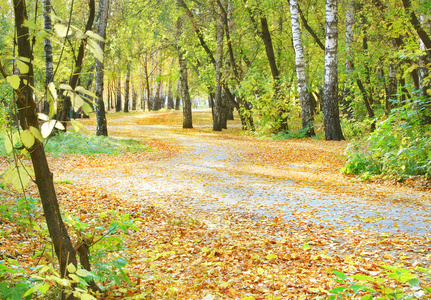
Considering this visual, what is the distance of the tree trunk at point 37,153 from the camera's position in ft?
6.35

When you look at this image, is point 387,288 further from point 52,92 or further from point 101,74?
point 101,74

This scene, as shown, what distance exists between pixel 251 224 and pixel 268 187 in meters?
2.34

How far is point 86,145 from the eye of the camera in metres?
13.1

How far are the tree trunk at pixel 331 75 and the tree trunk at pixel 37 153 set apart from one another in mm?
12879

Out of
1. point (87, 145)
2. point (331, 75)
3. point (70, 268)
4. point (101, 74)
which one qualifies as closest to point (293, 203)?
point (70, 268)

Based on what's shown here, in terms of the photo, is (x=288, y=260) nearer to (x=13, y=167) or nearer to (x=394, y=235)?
(x=394, y=235)

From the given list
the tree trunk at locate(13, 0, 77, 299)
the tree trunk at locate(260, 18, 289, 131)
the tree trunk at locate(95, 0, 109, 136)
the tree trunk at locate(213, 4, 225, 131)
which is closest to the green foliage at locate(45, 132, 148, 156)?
the tree trunk at locate(95, 0, 109, 136)

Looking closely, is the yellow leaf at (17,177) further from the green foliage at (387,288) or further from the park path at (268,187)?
the park path at (268,187)

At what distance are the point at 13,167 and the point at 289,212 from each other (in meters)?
4.65

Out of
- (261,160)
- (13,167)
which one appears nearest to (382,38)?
(261,160)

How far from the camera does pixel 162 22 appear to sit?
19.8m

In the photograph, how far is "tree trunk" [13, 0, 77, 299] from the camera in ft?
6.35

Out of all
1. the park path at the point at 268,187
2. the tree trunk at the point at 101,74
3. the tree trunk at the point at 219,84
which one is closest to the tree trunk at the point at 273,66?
the tree trunk at the point at 219,84

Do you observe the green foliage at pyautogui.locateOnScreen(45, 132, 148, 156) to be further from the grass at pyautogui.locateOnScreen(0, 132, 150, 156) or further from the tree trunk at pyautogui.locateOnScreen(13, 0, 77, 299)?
the tree trunk at pyautogui.locateOnScreen(13, 0, 77, 299)
